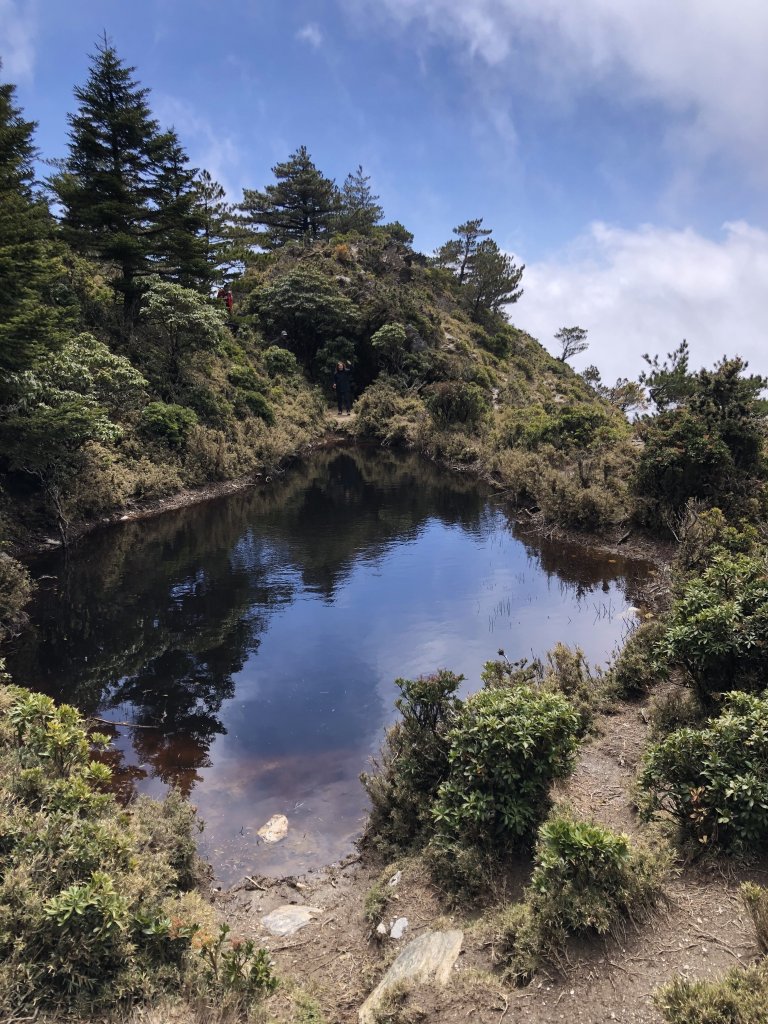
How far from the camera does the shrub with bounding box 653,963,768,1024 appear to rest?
372cm

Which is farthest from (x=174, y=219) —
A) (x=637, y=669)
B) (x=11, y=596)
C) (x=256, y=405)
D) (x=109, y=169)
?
(x=637, y=669)

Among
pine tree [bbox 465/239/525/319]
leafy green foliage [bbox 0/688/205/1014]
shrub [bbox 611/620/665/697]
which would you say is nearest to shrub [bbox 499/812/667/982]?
leafy green foliage [bbox 0/688/205/1014]

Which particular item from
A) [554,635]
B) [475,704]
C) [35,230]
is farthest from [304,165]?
[475,704]

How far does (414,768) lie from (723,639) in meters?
4.39

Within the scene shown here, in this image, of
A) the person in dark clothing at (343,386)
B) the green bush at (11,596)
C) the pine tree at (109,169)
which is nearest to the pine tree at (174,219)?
the pine tree at (109,169)

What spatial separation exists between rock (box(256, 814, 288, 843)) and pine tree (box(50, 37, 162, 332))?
88.1ft

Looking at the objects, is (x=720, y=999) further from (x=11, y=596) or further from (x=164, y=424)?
(x=164, y=424)

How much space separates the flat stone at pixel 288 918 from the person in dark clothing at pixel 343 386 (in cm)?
4040

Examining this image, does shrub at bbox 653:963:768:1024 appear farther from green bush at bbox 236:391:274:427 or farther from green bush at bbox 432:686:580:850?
green bush at bbox 236:391:274:427

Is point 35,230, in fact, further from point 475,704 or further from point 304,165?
point 304,165

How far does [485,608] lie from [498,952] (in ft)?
33.9

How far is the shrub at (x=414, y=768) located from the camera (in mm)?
7547

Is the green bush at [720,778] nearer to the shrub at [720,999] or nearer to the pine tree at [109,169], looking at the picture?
the shrub at [720,999]

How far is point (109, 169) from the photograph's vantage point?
27.3 meters
